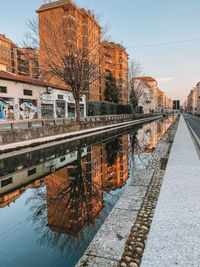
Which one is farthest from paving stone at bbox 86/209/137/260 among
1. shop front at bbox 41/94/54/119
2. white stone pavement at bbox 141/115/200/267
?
shop front at bbox 41/94/54/119

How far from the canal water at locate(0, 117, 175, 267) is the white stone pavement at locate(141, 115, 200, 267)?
3.54ft

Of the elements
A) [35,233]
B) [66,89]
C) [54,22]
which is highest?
[54,22]

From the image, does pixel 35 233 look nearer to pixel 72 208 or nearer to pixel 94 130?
pixel 72 208

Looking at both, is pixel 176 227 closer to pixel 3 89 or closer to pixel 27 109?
pixel 3 89

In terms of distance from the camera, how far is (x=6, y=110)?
21.5 meters

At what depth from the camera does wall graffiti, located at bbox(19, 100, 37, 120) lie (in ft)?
77.4

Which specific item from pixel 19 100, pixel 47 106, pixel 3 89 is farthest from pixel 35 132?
pixel 47 106

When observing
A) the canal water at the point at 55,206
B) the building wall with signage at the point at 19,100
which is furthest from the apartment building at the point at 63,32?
the canal water at the point at 55,206

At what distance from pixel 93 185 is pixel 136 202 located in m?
1.80

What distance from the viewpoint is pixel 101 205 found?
13.7ft

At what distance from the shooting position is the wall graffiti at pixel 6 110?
20.9 meters

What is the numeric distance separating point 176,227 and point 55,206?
2.62m

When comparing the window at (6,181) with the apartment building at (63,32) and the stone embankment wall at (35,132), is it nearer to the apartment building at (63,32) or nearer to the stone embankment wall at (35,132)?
the stone embankment wall at (35,132)

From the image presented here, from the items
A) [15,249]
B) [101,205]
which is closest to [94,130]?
[101,205]
